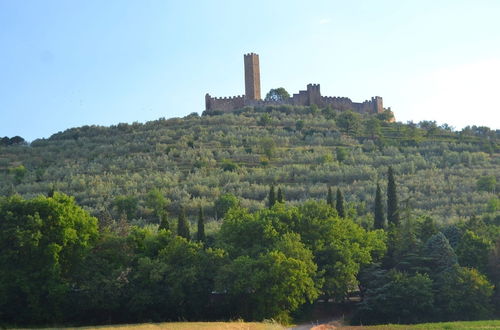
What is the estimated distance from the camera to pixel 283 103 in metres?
114

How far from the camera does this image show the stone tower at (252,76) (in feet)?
374

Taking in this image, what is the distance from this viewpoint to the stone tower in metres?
114

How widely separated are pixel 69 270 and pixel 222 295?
8.56 metres

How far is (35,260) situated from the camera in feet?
109

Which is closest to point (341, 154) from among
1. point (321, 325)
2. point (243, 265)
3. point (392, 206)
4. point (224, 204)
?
point (224, 204)

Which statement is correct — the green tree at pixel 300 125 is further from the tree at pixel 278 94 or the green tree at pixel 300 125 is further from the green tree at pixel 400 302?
the green tree at pixel 400 302

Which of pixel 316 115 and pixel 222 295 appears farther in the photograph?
pixel 316 115

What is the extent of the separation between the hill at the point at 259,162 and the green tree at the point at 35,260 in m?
22.6

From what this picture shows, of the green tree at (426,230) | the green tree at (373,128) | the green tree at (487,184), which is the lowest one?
the green tree at (426,230)

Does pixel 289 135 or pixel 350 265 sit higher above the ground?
pixel 289 135

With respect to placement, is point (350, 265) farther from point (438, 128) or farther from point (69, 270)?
point (438, 128)

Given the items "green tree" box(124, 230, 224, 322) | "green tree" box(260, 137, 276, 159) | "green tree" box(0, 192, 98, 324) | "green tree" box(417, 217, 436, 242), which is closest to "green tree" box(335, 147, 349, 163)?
"green tree" box(260, 137, 276, 159)

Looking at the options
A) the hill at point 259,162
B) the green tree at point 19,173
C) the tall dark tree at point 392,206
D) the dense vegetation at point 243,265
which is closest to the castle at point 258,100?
the hill at point 259,162

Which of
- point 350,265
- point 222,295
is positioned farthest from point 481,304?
point 222,295
